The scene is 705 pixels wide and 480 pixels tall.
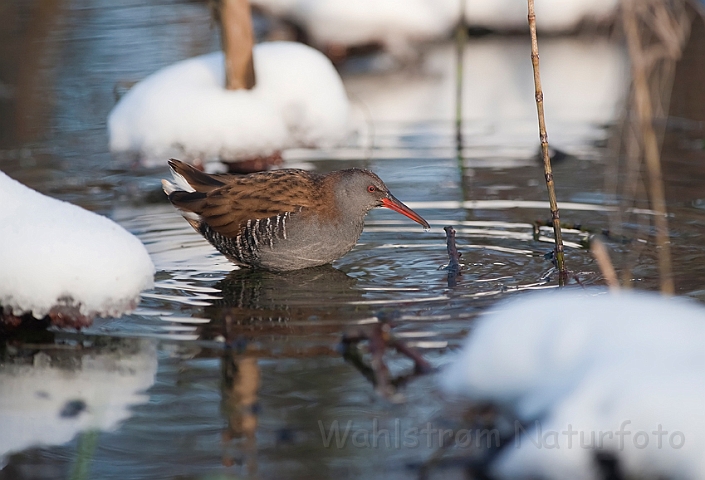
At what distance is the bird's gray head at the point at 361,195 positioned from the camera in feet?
19.8

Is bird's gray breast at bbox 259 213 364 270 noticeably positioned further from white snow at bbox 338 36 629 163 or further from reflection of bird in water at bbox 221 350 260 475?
white snow at bbox 338 36 629 163

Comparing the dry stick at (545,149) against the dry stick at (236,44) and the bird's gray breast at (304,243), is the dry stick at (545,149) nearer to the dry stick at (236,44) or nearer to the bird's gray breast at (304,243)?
the bird's gray breast at (304,243)

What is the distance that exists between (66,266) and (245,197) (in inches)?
63.9

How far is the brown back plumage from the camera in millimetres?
5934

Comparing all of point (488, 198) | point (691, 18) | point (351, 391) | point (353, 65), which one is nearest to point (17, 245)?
point (351, 391)

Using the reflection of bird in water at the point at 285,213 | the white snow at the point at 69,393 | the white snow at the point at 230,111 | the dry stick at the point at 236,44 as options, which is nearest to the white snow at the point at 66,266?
the white snow at the point at 69,393

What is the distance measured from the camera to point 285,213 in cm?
592

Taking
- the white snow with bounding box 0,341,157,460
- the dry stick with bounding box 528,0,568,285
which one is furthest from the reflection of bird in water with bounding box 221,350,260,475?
A: the dry stick with bounding box 528,0,568,285

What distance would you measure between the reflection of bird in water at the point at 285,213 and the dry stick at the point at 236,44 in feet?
6.23

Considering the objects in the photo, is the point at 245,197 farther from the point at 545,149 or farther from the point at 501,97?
the point at 501,97

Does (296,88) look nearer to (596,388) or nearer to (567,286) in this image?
(567,286)

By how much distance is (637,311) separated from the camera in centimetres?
348

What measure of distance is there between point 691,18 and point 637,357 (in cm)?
1141

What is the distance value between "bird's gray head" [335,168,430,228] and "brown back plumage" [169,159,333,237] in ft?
0.32
